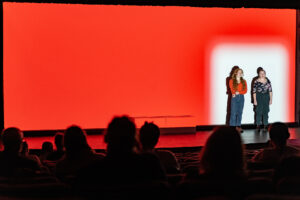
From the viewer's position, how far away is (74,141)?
145 inches

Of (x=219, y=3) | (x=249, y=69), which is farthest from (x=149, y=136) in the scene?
(x=249, y=69)

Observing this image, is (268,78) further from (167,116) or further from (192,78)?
(167,116)

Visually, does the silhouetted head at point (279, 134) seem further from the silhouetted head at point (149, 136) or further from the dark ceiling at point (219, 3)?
the dark ceiling at point (219, 3)

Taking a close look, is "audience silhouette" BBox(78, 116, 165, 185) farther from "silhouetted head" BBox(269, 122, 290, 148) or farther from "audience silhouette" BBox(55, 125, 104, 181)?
"silhouetted head" BBox(269, 122, 290, 148)

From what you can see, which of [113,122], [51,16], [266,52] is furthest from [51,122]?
[113,122]

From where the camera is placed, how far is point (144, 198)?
235 centimetres

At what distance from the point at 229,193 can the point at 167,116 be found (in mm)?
7367

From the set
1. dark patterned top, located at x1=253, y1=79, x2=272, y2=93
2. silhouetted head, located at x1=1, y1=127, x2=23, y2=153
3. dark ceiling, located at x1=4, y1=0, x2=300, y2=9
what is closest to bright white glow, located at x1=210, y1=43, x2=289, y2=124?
dark patterned top, located at x1=253, y1=79, x2=272, y2=93

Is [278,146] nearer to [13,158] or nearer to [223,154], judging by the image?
[223,154]

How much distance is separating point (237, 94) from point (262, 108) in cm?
64

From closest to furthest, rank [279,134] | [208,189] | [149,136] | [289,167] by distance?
[208,189] → [289,167] → [279,134] → [149,136]

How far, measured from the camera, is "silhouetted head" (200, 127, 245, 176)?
2747 mm

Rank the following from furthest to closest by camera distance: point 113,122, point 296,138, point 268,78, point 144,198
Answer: point 268,78 → point 296,138 → point 113,122 → point 144,198

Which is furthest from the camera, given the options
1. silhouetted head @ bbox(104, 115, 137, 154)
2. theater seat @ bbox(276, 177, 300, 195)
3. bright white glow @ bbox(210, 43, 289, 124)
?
bright white glow @ bbox(210, 43, 289, 124)
